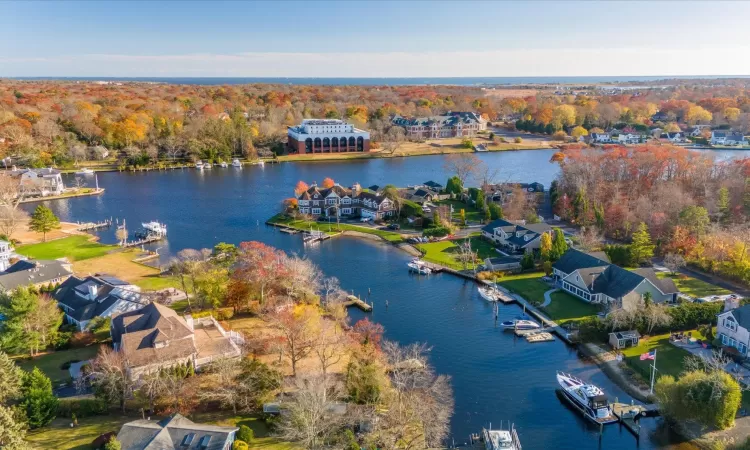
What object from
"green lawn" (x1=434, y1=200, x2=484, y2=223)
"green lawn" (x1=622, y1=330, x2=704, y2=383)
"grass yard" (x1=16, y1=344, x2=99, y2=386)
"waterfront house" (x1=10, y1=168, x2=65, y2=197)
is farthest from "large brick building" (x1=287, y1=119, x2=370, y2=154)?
"green lawn" (x1=622, y1=330, x2=704, y2=383)

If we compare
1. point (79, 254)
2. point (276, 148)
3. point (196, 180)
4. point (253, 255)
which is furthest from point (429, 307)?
point (276, 148)

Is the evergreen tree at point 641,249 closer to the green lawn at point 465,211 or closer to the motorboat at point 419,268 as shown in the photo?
the motorboat at point 419,268

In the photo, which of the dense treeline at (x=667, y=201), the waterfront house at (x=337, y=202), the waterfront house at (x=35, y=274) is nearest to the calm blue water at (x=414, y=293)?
the waterfront house at (x=337, y=202)

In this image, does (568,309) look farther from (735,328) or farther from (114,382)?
(114,382)

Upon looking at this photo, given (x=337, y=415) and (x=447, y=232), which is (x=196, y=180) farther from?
(x=337, y=415)

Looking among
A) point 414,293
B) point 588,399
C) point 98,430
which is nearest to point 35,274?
point 98,430
